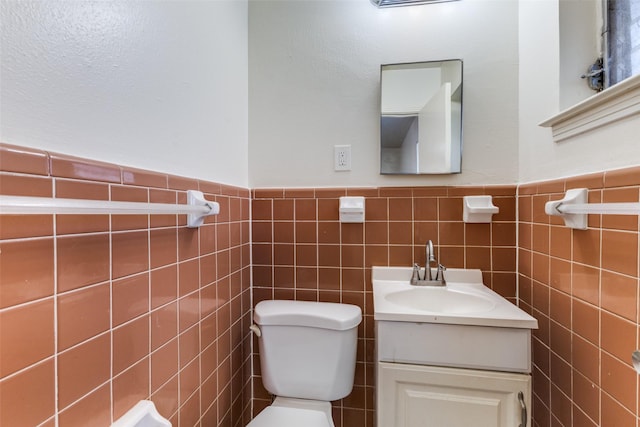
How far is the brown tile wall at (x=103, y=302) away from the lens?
1.52 feet

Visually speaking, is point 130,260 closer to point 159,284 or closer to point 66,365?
point 159,284

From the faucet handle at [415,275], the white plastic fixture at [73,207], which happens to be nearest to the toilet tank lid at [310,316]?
the faucet handle at [415,275]

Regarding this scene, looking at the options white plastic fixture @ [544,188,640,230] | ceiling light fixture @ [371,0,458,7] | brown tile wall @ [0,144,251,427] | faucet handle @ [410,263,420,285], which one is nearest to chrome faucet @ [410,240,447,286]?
faucet handle @ [410,263,420,285]

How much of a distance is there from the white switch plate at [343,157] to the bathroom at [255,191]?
28mm

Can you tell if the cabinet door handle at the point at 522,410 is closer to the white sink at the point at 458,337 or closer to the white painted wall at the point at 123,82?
the white sink at the point at 458,337

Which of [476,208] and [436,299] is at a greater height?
[476,208]

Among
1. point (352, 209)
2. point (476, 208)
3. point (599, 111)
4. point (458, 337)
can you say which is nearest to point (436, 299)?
point (458, 337)

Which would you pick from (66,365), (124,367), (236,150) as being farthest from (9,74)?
(236,150)

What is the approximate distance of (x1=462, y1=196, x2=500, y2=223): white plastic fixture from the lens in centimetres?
123

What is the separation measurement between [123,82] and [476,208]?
4.15 feet

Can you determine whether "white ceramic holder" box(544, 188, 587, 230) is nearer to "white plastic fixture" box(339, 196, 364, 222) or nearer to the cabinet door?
the cabinet door

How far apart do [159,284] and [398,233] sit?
959 millimetres

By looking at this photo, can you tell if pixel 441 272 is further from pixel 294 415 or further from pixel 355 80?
pixel 355 80

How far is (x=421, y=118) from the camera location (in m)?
1.31
